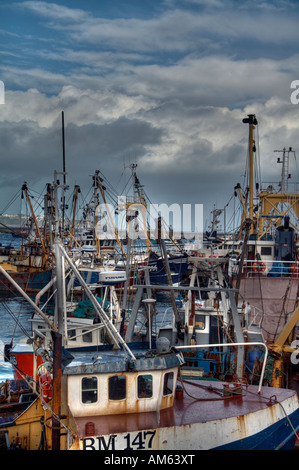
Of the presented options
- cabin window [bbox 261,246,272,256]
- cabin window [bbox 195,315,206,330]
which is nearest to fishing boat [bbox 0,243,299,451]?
cabin window [bbox 195,315,206,330]

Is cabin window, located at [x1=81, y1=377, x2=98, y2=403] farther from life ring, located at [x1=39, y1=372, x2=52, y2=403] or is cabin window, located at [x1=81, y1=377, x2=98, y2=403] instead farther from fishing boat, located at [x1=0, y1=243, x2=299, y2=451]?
life ring, located at [x1=39, y1=372, x2=52, y2=403]

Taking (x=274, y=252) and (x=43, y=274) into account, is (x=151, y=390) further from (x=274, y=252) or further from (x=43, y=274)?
(x=43, y=274)

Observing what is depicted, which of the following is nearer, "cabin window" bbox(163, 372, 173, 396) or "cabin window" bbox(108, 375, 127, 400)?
→ "cabin window" bbox(108, 375, 127, 400)

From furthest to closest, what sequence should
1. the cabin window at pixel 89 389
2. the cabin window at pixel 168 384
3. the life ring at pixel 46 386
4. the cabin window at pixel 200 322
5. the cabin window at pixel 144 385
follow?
the cabin window at pixel 200 322 → the life ring at pixel 46 386 → the cabin window at pixel 168 384 → the cabin window at pixel 144 385 → the cabin window at pixel 89 389

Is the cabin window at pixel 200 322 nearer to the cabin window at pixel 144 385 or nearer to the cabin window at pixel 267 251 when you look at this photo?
the cabin window at pixel 144 385

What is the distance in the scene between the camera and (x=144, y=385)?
11344 mm

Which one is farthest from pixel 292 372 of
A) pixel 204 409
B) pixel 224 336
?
pixel 204 409

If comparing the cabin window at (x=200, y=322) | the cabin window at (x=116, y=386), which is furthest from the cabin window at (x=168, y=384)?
the cabin window at (x=200, y=322)

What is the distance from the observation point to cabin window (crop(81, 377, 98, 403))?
36.1ft

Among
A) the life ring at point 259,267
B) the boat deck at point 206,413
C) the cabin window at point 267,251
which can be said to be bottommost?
the boat deck at point 206,413

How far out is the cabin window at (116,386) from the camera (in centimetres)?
1115

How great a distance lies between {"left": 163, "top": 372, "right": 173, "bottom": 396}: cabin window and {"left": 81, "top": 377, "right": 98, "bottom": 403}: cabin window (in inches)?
67.4

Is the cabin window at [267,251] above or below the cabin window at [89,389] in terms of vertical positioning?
above
